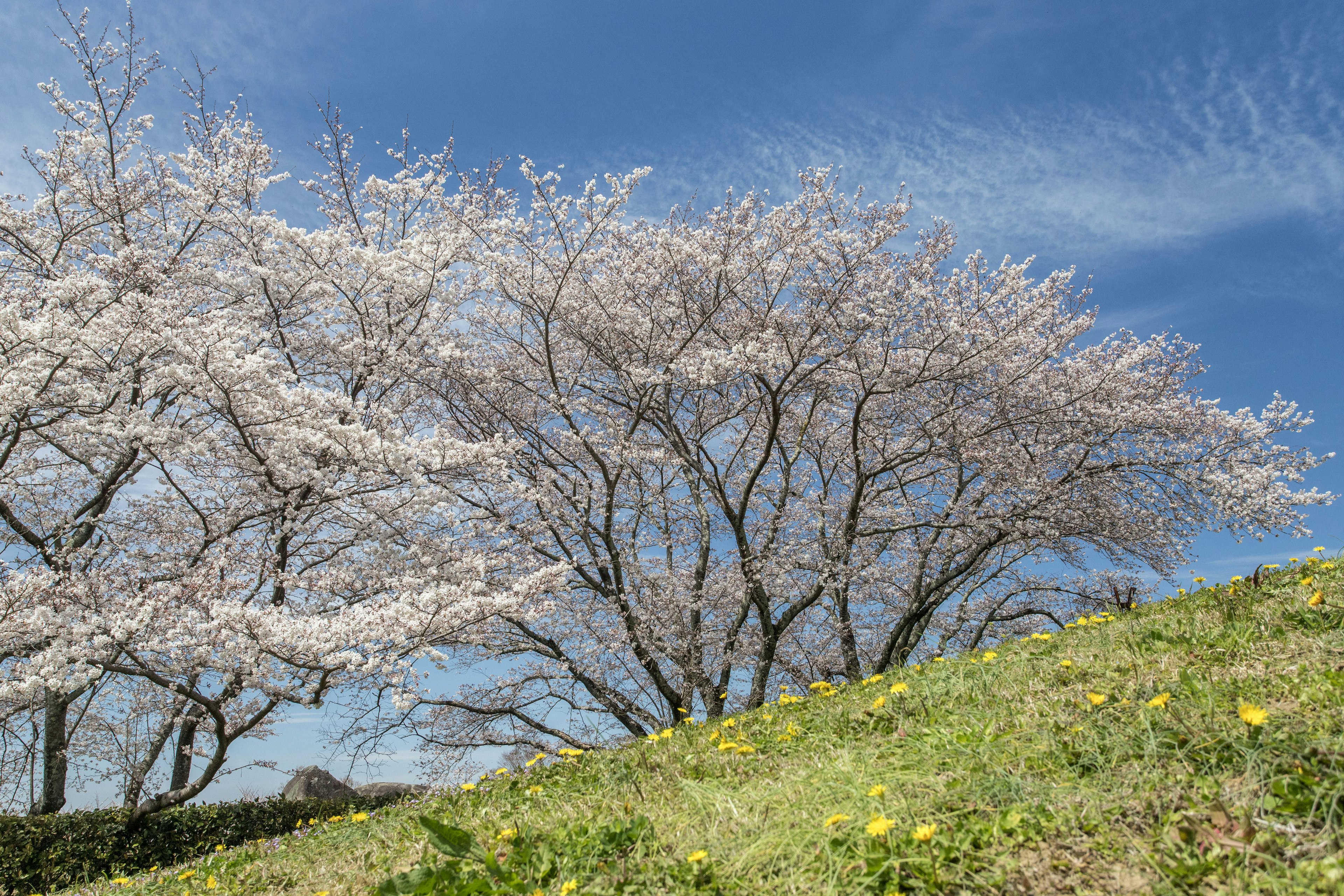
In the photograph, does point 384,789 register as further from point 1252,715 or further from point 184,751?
point 1252,715

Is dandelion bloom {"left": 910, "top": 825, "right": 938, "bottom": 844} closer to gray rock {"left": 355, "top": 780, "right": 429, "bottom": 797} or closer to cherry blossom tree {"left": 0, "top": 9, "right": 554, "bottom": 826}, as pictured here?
cherry blossom tree {"left": 0, "top": 9, "right": 554, "bottom": 826}

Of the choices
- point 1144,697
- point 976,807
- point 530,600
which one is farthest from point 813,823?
point 530,600

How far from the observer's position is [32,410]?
951 cm

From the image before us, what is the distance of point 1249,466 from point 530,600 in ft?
39.3

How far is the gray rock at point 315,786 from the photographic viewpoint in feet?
41.7

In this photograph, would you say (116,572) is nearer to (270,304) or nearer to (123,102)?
(270,304)

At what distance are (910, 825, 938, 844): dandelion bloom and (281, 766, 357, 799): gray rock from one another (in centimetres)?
1265

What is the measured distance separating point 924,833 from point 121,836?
9978 mm

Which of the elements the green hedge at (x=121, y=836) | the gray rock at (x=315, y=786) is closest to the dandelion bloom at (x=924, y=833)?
the green hedge at (x=121, y=836)

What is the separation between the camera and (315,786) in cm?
1288

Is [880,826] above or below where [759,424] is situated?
below

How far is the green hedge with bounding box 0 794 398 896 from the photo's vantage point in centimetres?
788

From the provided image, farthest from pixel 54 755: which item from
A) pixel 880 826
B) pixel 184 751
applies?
pixel 880 826

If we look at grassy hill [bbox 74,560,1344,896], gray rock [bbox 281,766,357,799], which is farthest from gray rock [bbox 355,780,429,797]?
grassy hill [bbox 74,560,1344,896]
